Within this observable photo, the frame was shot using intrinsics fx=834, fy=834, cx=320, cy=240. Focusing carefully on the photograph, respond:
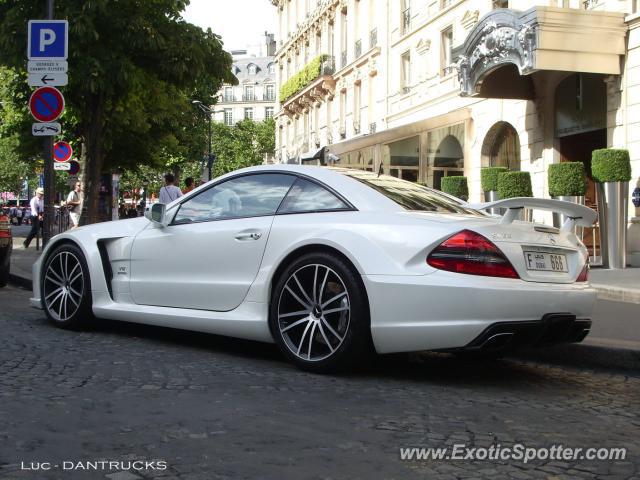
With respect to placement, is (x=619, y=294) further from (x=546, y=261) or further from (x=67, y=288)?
(x=67, y=288)

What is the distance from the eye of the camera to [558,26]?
55.8 ft

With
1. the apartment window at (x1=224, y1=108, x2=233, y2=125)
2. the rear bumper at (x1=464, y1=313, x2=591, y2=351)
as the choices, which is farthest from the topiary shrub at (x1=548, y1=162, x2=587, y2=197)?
the apartment window at (x1=224, y1=108, x2=233, y2=125)

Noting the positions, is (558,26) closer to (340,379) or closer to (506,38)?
(506,38)

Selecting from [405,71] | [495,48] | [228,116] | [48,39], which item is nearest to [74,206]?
[48,39]

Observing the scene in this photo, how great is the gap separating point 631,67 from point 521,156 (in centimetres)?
465

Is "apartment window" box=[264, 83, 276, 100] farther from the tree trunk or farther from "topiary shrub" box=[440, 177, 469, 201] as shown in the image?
the tree trunk

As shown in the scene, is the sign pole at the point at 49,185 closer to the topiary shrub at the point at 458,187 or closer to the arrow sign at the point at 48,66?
the arrow sign at the point at 48,66

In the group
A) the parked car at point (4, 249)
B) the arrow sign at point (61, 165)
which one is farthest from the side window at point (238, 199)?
the arrow sign at point (61, 165)

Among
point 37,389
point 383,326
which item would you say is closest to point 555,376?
point 383,326

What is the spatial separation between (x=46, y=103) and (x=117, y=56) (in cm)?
410

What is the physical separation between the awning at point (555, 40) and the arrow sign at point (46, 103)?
31.8 feet

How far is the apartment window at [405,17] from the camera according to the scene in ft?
97.2

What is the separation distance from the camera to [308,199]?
5.32 m

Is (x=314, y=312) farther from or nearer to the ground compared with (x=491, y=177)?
nearer to the ground
